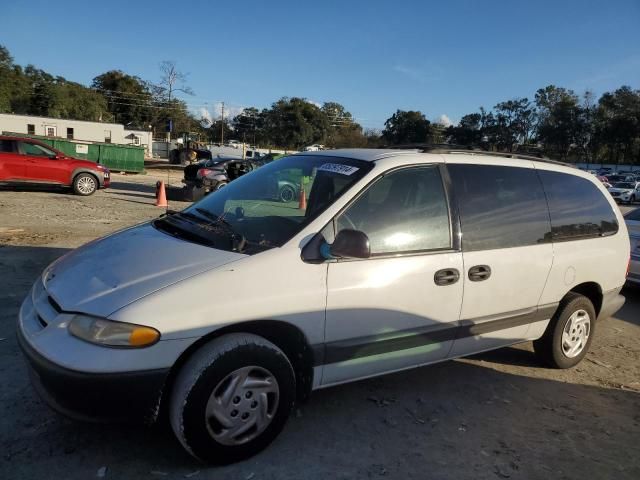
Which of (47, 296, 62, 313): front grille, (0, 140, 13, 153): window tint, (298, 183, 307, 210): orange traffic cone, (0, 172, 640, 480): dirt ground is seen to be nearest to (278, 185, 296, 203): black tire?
(298, 183, 307, 210): orange traffic cone

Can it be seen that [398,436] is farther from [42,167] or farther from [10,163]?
[10,163]

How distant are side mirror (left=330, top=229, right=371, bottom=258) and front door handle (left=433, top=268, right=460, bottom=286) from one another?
68 cm

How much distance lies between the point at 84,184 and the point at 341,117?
89562 mm

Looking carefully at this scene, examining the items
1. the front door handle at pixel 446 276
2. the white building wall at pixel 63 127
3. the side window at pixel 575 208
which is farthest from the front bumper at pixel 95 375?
the white building wall at pixel 63 127

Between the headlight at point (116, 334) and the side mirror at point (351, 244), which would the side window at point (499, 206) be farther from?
the headlight at point (116, 334)

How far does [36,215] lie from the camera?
11.0 m

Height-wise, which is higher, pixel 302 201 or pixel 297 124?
pixel 297 124

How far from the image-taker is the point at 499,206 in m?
3.75

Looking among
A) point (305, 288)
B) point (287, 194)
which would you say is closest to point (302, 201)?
point (287, 194)

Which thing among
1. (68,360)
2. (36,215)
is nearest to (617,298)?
(68,360)

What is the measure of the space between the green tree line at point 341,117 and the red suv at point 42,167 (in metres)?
39.2

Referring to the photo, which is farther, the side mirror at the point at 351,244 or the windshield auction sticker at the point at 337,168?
the windshield auction sticker at the point at 337,168

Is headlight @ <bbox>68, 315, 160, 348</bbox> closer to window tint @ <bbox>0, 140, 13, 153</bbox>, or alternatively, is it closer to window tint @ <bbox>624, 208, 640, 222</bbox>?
window tint @ <bbox>624, 208, 640, 222</bbox>

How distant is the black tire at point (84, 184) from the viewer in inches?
604
